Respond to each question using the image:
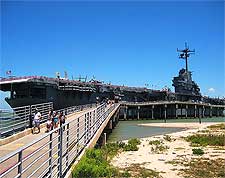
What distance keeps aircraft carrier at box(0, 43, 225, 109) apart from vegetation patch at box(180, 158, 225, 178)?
29122 millimetres

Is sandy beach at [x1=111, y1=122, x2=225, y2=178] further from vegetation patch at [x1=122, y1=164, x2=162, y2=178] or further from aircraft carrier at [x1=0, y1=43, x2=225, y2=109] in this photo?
aircraft carrier at [x1=0, y1=43, x2=225, y2=109]

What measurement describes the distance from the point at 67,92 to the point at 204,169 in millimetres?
36850

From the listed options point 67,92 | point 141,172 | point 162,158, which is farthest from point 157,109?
point 141,172

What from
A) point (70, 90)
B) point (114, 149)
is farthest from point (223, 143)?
point (70, 90)

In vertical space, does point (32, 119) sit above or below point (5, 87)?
below

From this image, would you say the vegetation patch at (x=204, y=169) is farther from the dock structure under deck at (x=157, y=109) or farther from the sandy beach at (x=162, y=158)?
the dock structure under deck at (x=157, y=109)

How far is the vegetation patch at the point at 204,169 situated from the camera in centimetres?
1273

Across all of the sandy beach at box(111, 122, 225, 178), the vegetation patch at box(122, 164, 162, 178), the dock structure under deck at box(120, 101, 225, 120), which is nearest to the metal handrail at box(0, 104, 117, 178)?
the vegetation patch at box(122, 164, 162, 178)

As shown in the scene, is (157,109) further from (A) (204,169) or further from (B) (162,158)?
(A) (204,169)

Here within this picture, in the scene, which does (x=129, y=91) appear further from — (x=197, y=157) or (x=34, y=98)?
(x=197, y=157)

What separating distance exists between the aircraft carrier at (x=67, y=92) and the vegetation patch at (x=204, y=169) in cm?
2912

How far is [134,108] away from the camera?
65250 mm

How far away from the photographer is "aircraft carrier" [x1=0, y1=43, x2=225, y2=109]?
42438 mm

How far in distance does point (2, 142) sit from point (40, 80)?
29.7m
